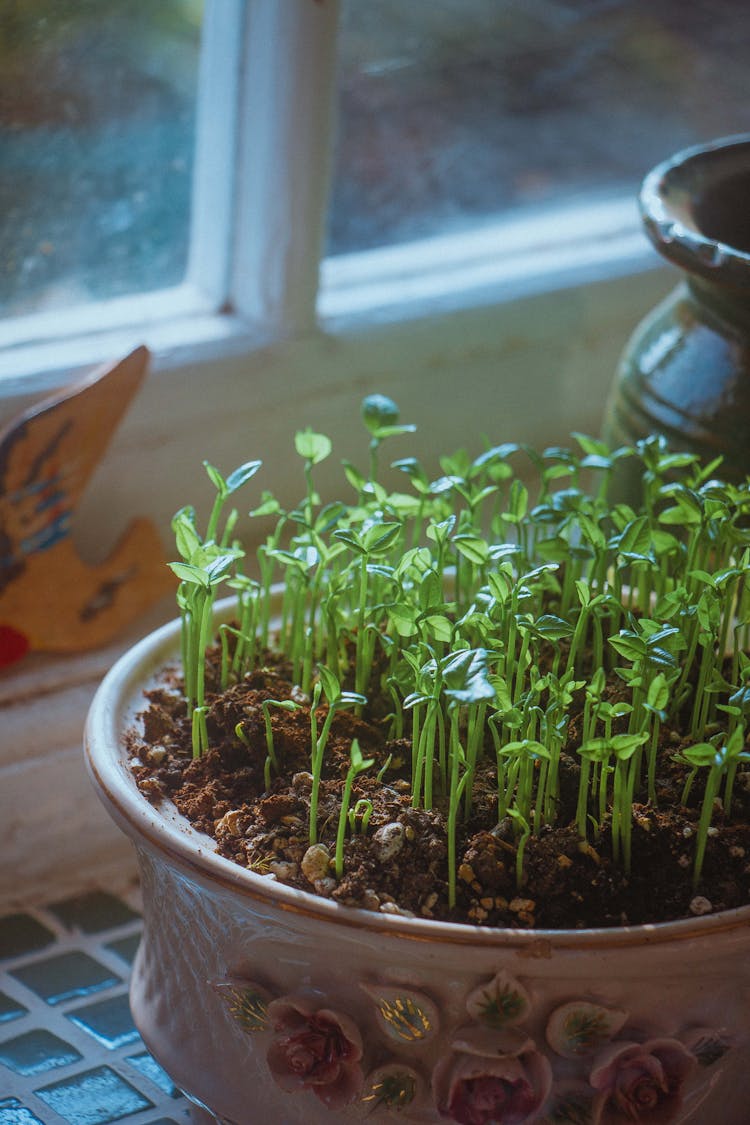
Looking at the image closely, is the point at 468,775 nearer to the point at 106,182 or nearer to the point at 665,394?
the point at 665,394

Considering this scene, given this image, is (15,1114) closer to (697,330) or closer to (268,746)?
(268,746)

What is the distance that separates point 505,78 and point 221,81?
1.29 feet

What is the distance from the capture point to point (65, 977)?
0.96 metres

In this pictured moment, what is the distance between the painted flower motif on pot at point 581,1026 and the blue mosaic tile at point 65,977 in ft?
1.35

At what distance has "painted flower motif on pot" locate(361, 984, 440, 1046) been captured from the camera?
651 millimetres

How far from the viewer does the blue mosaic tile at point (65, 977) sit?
0.94 meters

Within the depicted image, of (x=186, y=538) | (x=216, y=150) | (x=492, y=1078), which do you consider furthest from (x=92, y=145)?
(x=492, y=1078)

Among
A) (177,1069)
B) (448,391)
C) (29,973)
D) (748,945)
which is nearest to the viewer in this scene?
(748,945)

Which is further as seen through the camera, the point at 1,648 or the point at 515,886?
the point at 1,648

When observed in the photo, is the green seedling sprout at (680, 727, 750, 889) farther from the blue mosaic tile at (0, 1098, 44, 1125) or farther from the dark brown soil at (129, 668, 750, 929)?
the blue mosaic tile at (0, 1098, 44, 1125)

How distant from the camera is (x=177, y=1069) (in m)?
0.76

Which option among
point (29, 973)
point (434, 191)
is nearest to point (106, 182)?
point (434, 191)

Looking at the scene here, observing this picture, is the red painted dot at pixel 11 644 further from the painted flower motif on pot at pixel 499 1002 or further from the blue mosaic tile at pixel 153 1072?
the painted flower motif on pot at pixel 499 1002

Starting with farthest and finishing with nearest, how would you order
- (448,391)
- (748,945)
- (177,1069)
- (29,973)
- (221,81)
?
(448,391)
(221,81)
(29,973)
(177,1069)
(748,945)
